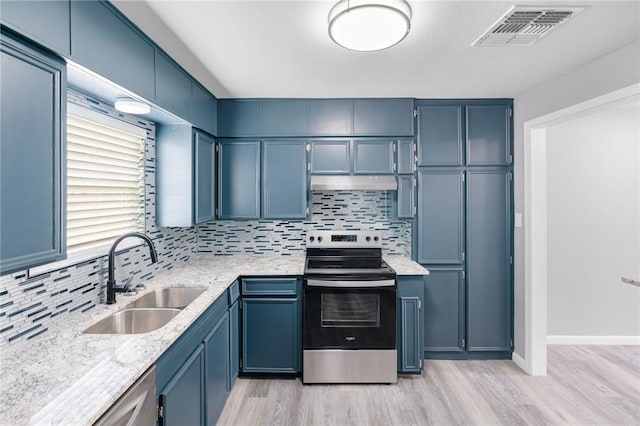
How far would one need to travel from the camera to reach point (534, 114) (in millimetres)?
2793

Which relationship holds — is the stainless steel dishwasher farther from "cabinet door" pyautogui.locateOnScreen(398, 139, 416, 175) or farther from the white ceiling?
"cabinet door" pyautogui.locateOnScreen(398, 139, 416, 175)

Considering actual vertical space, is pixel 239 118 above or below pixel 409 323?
above

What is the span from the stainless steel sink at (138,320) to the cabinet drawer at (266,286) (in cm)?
82

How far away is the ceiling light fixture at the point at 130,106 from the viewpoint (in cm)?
179

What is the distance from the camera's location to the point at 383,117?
9.95 feet

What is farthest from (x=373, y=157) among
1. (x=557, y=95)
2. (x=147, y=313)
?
(x=147, y=313)

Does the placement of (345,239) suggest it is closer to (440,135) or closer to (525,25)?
(440,135)

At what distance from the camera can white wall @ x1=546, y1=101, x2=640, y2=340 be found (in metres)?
3.30

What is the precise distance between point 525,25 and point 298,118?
183cm

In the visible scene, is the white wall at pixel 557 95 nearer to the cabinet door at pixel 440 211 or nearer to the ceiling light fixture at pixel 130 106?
the cabinet door at pixel 440 211

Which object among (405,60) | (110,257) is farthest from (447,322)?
(110,257)

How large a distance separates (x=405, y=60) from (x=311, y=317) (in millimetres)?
1968

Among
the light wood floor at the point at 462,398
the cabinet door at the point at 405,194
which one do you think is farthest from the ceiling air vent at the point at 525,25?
the light wood floor at the point at 462,398

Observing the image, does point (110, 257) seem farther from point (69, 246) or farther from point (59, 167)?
point (59, 167)
